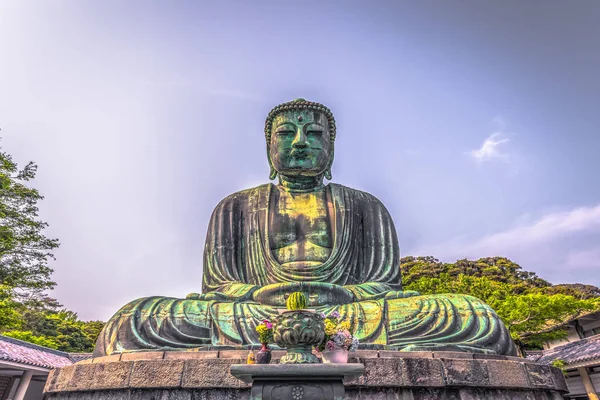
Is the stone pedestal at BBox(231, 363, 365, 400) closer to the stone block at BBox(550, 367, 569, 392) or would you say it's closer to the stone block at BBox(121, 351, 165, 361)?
the stone block at BBox(121, 351, 165, 361)

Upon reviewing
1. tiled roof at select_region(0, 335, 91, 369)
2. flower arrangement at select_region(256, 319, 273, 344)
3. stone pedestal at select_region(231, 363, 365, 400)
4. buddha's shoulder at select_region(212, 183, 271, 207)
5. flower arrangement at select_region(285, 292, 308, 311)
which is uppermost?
buddha's shoulder at select_region(212, 183, 271, 207)

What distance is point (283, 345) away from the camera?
11.0 ft

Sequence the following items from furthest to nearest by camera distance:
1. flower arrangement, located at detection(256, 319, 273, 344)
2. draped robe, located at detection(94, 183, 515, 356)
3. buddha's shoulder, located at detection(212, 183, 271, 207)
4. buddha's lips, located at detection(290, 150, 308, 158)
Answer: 1. buddha's shoulder, located at detection(212, 183, 271, 207)
2. buddha's lips, located at detection(290, 150, 308, 158)
3. draped robe, located at detection(94, 183, 515, 356)
4. flower arrangement, located at detection(256, 319, 273, 344)

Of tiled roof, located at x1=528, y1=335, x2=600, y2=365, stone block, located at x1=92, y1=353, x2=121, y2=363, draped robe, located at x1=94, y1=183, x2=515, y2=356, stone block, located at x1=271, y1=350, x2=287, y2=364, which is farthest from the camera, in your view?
tiled roof, located at x1=528, y1=335, x2=600, y2=365

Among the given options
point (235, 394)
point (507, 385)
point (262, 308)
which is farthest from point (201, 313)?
point (507, 385)

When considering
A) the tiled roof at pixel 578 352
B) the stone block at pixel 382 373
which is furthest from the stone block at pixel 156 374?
the tiled roof at pixel 578 352

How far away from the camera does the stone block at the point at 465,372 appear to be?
3859 millimetres

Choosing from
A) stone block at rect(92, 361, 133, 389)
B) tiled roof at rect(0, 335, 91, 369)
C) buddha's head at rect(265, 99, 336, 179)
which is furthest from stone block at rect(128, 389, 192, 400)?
tiled roof at rect(0, 335, 91, 369)

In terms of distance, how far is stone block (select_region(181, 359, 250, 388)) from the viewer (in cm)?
381

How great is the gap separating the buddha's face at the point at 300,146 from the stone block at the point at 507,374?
13.9 feet

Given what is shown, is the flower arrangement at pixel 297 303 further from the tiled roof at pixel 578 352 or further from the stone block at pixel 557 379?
the tiled roof at pixel 578 352

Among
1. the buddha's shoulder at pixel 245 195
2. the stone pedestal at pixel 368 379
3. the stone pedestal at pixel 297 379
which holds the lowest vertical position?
the stone pedestal at pixel 297 379

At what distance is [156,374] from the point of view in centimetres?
395

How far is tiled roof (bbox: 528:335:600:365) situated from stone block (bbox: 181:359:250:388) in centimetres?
1281
